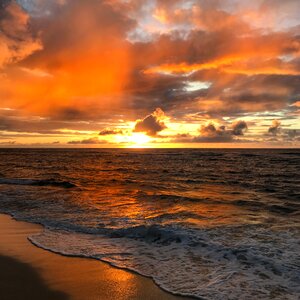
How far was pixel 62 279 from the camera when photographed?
6.84 metres

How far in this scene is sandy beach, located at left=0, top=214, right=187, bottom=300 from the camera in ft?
20.1

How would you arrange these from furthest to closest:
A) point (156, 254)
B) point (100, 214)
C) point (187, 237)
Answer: point (100, 214), point (187, 237), point (156, 254)

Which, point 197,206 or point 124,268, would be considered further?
point 197,206

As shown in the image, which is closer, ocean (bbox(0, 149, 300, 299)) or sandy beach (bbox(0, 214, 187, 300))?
sandy beach (bbox(0, 214, 187, 300))

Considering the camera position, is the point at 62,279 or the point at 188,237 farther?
the point at 188,237

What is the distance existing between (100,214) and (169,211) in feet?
10.2

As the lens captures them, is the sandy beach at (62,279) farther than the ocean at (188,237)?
No

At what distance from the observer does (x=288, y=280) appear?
7.05 metres

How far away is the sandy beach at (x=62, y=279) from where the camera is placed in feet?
20.1

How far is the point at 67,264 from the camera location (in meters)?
7.81

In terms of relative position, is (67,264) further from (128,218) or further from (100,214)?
(100,214)

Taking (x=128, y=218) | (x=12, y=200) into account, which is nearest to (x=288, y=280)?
(x=128, y=218)

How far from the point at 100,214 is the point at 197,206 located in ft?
16.0

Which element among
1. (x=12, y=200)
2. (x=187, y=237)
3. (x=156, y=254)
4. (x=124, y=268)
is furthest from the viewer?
(x=12, y=200)
